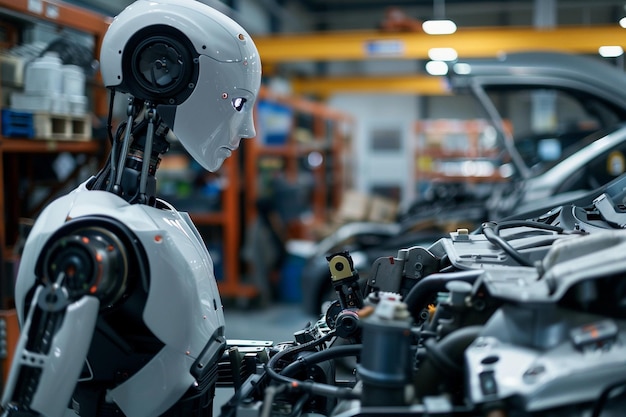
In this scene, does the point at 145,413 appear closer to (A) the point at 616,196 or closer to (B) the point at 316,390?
(B) the point at 316,390

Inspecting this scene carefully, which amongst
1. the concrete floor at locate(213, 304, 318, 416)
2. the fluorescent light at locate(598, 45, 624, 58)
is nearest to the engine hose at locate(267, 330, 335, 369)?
the concrete floor at locate(213, 304, 318, 416)

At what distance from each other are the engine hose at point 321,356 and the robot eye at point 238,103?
2.87ft

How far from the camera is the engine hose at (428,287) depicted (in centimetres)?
193

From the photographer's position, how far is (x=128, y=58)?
2131 mm

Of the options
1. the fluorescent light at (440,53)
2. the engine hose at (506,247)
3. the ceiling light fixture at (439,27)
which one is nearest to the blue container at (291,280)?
the fluorescent light at (440,53)

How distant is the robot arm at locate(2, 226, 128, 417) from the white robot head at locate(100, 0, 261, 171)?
21.5 inches

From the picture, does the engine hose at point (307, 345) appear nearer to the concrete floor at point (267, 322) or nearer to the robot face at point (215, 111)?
the robot face at point (215, 111)

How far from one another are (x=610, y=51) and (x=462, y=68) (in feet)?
10.7

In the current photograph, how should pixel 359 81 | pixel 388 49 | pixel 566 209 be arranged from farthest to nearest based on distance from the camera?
pixel 359 81 < pixel 388 49 < pixel 566 209

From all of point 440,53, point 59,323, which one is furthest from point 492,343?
point 440,53

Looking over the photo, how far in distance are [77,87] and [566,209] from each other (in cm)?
330

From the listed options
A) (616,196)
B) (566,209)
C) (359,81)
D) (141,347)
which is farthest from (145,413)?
(359,81)

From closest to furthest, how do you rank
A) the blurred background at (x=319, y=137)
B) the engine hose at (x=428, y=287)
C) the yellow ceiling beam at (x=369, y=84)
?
1. the engine hose at (x=428, y=287)
2. the blurred background at (x=319, y=137)
3. the yellow ceiling beam at (x=369, y=84)

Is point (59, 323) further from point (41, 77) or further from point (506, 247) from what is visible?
point (41, 77)
